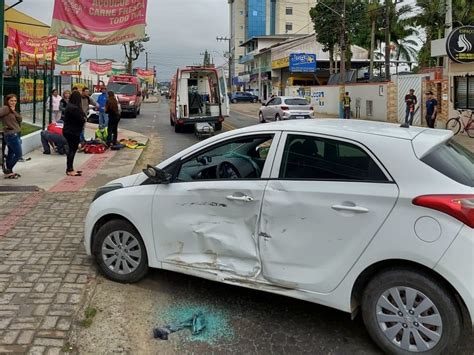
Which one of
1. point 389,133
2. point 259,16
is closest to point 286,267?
point 389,133

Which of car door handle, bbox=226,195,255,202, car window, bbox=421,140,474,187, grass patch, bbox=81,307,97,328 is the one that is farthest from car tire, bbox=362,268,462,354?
grass patch, bbox=81,307,97,328

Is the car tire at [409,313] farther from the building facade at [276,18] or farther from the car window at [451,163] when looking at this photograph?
the building facade at [276,18]

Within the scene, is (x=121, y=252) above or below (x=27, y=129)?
below

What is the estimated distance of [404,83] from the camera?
2733 centimetres

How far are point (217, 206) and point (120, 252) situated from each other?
1.22 meters

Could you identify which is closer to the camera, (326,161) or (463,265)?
(463,265)

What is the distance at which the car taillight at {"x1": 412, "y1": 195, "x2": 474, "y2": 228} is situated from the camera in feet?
10.7

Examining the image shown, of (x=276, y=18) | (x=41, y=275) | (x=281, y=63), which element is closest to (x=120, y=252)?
(x=41, y=275)

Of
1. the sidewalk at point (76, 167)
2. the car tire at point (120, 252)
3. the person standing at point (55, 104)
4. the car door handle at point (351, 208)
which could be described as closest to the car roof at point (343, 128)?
the car door handle at point (351, 208)

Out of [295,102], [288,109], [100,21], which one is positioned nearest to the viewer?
[100,21]

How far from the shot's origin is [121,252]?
4898mm

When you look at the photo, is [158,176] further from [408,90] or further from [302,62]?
[302,62]

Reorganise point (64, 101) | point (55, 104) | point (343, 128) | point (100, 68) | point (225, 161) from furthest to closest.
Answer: point (100, 68) → point (55, 104) → point (64, 101) → point (225, 161) → point (343, 128)

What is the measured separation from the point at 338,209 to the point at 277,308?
4.09ft
